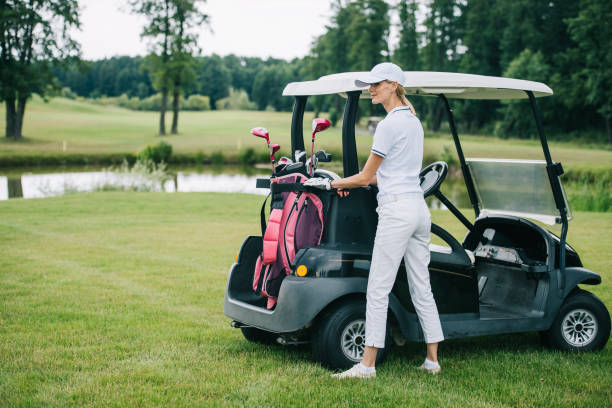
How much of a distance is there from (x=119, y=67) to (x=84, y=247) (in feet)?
343

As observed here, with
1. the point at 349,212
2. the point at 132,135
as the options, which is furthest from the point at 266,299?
the point at 132,135

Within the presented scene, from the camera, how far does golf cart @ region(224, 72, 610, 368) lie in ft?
A: 13.0

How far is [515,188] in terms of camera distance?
511 centimetres

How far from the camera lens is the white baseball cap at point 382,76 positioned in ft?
12.2

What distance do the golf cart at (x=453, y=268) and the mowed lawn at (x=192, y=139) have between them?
19.3 m

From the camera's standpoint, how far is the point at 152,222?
39.1 feet

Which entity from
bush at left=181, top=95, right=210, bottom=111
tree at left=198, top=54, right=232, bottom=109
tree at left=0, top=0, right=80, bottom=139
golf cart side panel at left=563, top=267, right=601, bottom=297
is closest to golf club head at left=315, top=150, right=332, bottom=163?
golf cart side panel at left=563, top=267, right=601, bottom=297

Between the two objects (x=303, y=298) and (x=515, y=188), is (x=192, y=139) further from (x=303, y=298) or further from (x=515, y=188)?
(x=303, y=298)

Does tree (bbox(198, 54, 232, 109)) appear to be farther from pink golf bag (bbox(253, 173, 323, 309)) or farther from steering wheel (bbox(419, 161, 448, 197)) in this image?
pink golf bag (bbox(253, 173, 323, 309))

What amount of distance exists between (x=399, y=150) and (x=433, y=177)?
674 millimetres

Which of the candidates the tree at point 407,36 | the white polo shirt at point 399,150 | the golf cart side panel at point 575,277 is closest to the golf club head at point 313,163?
the white polo shirt at point 399,150

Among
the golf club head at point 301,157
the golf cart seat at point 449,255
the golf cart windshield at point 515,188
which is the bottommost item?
the golf cart seat at point 449,255

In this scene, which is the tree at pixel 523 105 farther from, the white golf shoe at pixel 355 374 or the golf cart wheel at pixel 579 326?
the white golf shoe at pixel 355 374

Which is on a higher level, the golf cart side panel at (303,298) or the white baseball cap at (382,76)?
the white baseball cap at (382,76)
